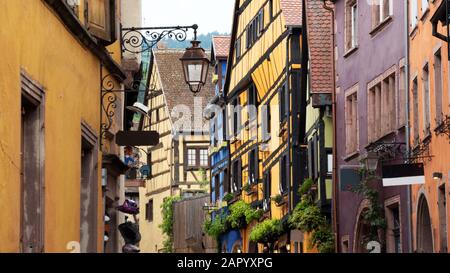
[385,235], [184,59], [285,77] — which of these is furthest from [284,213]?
[184,59]

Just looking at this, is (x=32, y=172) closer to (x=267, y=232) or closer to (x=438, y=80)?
(x=438, y=80)

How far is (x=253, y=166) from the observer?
143 feet

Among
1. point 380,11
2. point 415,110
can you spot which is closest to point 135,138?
point 415,110

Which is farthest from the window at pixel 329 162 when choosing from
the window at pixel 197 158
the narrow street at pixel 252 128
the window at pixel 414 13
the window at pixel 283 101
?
the window at pixel 197 158

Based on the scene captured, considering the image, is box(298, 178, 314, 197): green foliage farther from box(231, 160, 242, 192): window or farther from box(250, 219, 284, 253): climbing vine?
box(231, 160, 242, 192): window

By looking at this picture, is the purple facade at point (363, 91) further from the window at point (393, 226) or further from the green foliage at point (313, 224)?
the green foliage at point (313, 224)

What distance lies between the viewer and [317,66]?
107 ft

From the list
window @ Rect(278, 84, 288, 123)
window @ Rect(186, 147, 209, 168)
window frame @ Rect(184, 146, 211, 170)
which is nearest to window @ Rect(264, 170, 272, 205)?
window @ Rect(278, 84, 288, 123)

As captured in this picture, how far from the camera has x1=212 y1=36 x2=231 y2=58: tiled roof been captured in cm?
5222

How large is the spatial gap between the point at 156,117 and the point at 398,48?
42.6 meters

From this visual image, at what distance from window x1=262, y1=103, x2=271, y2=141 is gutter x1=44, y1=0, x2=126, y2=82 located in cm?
2215

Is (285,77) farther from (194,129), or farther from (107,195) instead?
(194,129)

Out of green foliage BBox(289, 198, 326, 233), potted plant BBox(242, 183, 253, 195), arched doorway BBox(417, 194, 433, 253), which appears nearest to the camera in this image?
arched doorway BBox(417, 194, 433, 253)
